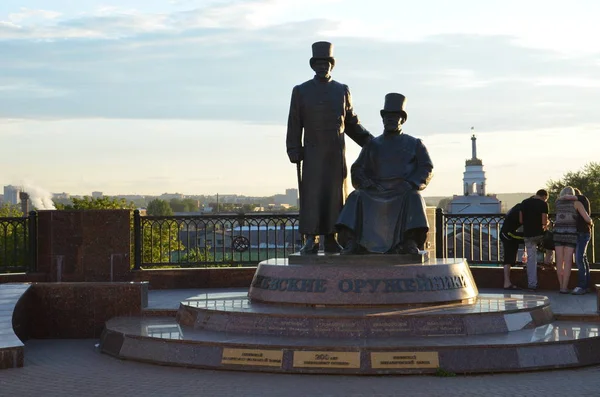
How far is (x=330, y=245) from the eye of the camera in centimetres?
1277

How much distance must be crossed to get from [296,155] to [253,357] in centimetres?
366

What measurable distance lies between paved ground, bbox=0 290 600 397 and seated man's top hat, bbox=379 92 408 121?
13.3ft

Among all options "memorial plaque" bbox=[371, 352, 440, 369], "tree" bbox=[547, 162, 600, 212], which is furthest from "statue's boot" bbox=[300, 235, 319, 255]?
"tree" bbox=[547, 162, 600, 212]

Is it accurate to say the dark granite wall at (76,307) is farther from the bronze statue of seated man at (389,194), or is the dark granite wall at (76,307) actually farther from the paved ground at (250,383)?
the bronze statue of seated man at (389,194)

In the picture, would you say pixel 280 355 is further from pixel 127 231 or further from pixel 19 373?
pixel 127 231

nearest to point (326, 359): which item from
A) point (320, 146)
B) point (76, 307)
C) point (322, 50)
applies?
point (320, 146)

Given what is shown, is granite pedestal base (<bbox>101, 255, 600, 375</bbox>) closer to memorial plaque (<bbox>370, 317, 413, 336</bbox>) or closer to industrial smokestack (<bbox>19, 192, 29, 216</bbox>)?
memorial plaque (<bbox>370, 317, 413, 336</bbox>)

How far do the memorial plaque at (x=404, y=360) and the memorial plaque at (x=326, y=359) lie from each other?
183 mm

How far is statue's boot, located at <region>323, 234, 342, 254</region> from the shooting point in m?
12.7

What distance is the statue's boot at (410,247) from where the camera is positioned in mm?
11789

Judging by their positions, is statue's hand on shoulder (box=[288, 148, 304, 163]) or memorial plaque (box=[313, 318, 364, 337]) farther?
statue's hand on shoulder (box=[288, 148, 304, 163])

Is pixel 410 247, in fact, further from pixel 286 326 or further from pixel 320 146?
pixel 286 326

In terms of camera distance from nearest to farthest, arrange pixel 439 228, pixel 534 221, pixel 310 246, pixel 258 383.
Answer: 1. pixel 258 383
2. pixel 310 246
3. pixel 534 221
4. pixel 439 228

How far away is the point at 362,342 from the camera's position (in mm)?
9820
